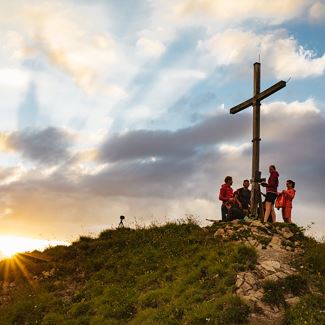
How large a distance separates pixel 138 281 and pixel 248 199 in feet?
27.0

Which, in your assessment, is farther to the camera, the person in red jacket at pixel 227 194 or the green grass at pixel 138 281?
the person in red jacket at pixel 227 194

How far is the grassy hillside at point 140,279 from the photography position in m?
16.3

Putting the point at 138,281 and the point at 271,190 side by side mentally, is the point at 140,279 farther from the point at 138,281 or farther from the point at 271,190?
the point at 271,190

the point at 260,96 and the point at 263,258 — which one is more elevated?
the point at 260,96

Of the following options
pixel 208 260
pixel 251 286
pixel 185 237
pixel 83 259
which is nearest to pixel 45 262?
pixel 83 259

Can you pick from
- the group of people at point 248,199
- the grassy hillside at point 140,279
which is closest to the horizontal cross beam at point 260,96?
the group of people at point 248,199

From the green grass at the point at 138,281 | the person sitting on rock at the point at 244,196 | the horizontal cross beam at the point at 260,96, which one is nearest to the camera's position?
the green grass at the point at 138,281

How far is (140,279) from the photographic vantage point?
20.5 metres

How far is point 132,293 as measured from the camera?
19344 mm

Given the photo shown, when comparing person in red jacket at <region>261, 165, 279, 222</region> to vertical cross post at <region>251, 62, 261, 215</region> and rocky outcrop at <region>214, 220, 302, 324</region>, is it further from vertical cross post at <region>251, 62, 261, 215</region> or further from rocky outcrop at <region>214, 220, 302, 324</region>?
rocky outcrop at <region>214, 220, 302, 324</region>

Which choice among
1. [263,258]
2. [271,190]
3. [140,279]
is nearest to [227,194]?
[271,190]

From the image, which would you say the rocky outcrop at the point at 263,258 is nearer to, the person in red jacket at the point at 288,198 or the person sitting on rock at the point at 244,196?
the person in red jacket at the point at 288,198

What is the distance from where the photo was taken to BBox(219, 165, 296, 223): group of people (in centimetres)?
2359

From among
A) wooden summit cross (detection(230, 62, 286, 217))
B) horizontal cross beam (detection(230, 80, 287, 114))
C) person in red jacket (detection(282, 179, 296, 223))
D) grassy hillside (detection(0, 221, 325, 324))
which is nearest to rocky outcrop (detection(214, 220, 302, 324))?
grassy hillside (detection(0, 221, 325, 324))
